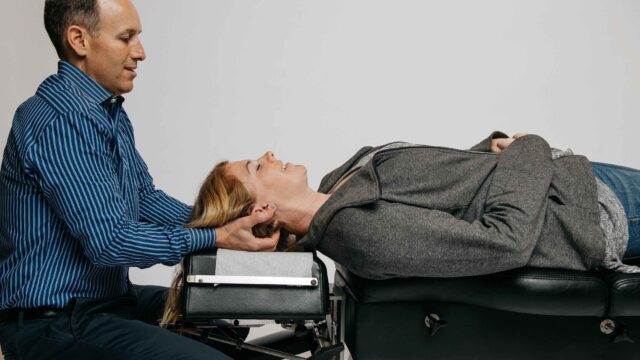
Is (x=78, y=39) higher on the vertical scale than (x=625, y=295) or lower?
higher

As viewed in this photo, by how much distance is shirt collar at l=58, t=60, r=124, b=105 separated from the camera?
6.22ft

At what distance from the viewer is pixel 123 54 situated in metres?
1.97

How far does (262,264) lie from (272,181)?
348 millimetres

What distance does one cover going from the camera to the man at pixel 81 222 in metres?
1.72

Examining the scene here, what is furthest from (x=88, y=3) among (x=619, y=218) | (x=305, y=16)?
(x=305, y=16)

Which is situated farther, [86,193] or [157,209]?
[157,209]

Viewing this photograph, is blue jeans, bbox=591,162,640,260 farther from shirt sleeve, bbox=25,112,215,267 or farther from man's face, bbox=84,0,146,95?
man's face, bbox=84,0,146,95

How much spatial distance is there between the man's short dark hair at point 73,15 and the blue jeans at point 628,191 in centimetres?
177

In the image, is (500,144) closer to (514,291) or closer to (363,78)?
(514,291)

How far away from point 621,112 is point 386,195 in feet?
9.31

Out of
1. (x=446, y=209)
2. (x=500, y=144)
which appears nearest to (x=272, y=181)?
(x=446, y=209)

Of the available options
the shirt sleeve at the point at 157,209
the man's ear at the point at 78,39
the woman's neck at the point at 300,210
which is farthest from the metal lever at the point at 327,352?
the man's ear at the point at 78,39

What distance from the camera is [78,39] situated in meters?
1.91

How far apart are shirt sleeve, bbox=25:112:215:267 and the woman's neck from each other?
484 mm
